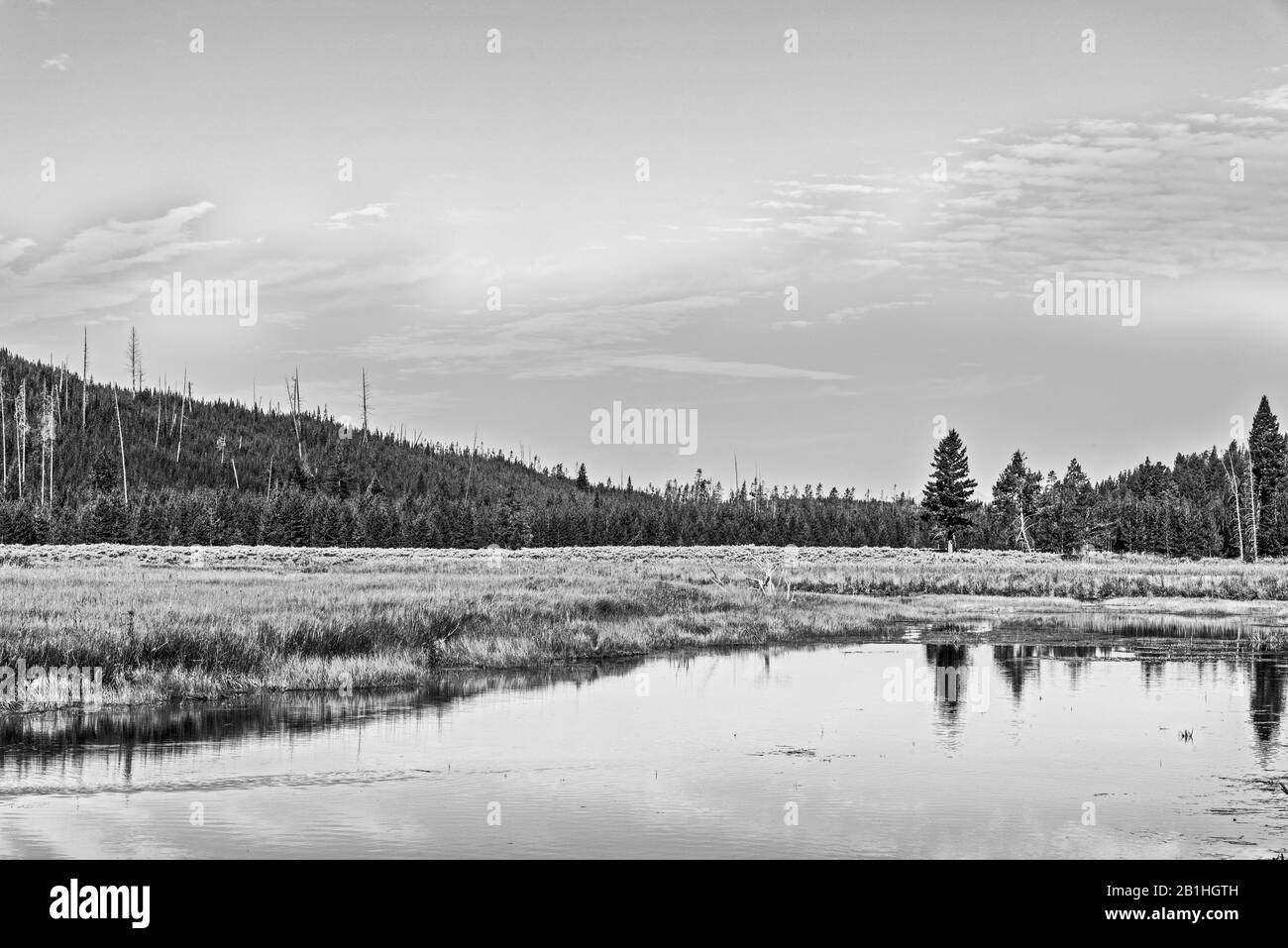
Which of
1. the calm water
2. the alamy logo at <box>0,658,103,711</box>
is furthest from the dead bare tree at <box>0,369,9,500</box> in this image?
the calm water

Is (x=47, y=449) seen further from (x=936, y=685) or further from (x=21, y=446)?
(x=936, y=685)

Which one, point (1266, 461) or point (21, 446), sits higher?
point (21, 446)

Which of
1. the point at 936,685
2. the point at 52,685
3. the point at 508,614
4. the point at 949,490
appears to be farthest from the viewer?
the point at 949,490

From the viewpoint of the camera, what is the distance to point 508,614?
3522cm

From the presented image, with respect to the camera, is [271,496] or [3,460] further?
[3,460]

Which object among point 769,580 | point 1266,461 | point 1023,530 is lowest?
point 769,580

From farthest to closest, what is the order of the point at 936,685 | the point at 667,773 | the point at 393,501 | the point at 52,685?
the point at 393,501 < the point at 936,685 < the point at 52,685 < the point at 667,773

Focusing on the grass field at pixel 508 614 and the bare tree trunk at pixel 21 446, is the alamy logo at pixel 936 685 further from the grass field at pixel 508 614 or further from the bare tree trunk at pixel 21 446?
the bare tree trunk at pixel 21 446

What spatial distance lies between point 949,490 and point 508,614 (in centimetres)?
8684
